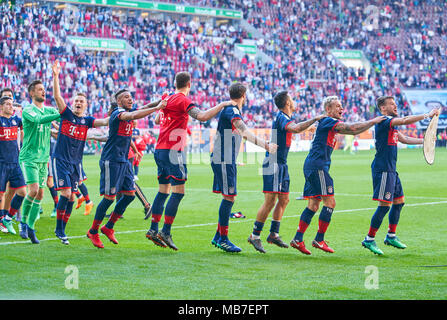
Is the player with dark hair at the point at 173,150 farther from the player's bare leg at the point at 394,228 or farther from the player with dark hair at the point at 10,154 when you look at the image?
the player's bare leg at the point at 394,228

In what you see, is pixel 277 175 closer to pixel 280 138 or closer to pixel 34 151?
pixel 280 138

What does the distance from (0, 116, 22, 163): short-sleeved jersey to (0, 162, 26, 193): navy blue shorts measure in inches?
3.1

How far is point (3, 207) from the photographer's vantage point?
436 inches

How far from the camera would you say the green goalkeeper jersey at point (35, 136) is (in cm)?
1014

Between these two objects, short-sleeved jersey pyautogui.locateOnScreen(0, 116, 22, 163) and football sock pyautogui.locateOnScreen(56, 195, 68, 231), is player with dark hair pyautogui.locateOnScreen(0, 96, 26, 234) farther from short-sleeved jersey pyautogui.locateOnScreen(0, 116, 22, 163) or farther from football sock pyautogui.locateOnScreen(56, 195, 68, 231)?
football sock pyautogui.locateOnScreen(56, 195, 68, 231)

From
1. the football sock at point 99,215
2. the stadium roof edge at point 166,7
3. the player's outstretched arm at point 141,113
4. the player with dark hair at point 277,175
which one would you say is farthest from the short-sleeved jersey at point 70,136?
the stadium roof edge at point 166,7

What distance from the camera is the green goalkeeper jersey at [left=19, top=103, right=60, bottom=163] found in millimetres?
10141

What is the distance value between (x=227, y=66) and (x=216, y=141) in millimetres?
39454

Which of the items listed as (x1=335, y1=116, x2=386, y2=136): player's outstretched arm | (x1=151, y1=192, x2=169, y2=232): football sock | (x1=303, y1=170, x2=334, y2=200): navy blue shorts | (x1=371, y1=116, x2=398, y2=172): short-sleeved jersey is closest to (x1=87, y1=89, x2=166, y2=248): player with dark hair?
(x1=151, y1=192, x2=169, y2=232): football sock

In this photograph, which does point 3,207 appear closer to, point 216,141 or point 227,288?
point 216,141

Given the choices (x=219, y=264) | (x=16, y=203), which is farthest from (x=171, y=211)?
(x=16, y=203)

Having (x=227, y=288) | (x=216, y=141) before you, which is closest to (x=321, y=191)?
(x=216, y=141)

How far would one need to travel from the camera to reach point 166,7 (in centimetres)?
5012

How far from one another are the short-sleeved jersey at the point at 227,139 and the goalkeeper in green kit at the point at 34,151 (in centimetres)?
262
